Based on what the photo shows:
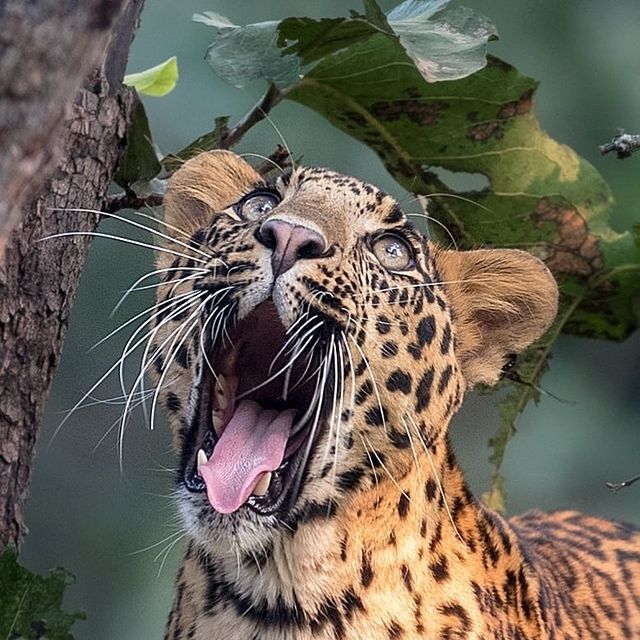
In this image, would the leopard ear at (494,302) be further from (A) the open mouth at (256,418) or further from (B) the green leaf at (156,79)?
(B) the green leaf at (156,79)

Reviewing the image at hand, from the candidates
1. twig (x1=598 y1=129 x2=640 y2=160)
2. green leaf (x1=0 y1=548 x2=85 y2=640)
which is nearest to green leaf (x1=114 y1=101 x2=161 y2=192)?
green leaf (x1=0 y1=548 x2=85 y2=640)

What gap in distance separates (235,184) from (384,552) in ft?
3.31

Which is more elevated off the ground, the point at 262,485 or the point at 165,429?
the point at 262,485

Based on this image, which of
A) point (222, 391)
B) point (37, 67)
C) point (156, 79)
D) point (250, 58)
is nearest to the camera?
point (37, 67)

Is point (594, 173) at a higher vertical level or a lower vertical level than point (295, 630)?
higher

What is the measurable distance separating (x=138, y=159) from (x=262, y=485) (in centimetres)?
93

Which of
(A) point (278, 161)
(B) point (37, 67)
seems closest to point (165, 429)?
(A) point (278, 161)

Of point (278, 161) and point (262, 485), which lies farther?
point (278, 161)

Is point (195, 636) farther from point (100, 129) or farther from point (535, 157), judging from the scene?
point (535, 157)

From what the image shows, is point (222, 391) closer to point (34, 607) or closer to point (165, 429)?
point (34, 607)

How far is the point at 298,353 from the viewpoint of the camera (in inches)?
104

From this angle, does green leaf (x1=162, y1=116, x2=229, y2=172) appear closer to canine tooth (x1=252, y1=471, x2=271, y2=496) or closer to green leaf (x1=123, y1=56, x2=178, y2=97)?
green leaf (x1=123, y1=56, x2=178, y2=97)

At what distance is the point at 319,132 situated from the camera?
9938 millimetres

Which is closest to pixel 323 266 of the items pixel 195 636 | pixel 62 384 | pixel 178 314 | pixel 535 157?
pixel 178 314
